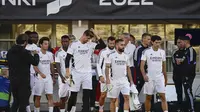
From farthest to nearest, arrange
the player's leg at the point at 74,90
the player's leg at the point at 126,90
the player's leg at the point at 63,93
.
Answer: the player's leg at the point at 63,93 < the player's leg at the point at 74,90 < the player's leg at the point at 126,90

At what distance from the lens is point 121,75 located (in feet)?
38.3

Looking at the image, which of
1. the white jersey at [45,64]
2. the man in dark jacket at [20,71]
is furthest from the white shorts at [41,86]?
the man in dark jacket at [20,71]

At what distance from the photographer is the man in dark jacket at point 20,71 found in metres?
10.7

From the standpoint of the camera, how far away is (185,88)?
43.5 ft

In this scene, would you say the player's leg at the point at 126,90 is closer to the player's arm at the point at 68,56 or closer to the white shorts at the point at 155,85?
the white shorts at the point at 155,85

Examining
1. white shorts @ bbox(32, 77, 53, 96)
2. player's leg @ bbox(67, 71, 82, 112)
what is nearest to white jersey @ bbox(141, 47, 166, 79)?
player's leg @ bbox(67, 71, 82, 112)

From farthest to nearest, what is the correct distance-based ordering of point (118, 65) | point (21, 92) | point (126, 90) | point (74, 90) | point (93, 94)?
point (93, 94), point (74, 90), point (118, 65), point (126, 90), point (21, 92)

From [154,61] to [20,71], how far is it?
11.0 ft

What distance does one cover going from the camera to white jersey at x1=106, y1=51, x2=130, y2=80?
11672 millimetres

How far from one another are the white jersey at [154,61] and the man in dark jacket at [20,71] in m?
2.90

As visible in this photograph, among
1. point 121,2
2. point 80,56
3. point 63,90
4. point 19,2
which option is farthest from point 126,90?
point 19,2

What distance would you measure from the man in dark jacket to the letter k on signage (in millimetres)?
3215

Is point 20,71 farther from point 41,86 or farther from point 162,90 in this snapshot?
point 162,90

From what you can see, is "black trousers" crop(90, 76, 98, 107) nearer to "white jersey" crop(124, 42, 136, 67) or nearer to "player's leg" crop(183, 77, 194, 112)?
"white jersey" crop(124, 42, 136, 67)
